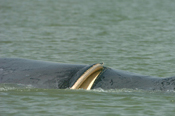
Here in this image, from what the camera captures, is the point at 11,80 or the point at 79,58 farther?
the point at 79,58

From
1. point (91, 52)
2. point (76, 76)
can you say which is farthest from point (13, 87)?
point (91, 52)

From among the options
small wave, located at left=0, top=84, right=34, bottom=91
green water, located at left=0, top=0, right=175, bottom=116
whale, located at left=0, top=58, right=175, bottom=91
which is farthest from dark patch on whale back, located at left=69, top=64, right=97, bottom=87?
small wave, located at left=0, top=84, right=34, bottom=91

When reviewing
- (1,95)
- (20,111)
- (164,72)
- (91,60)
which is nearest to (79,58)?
(91,60)

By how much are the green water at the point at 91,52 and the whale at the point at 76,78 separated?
23 cm

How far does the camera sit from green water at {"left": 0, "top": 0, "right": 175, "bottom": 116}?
9.11 meters

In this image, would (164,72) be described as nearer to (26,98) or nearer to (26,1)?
(26,98)

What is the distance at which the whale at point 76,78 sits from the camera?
8938 millimetres

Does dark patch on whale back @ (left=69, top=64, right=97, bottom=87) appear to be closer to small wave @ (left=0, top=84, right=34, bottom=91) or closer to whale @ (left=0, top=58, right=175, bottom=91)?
whale @ (left=0, top=58, right=175, bottom=91)

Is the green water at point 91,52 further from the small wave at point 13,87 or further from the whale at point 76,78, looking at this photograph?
the whale at point 76,78

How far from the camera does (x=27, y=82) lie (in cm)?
896

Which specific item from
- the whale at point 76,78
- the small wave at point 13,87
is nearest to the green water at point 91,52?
the small wave at point 13,87

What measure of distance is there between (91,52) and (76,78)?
936cm

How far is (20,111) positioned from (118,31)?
16.9 metres

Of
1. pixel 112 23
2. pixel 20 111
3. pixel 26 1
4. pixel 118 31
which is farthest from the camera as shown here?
pixel 26 1
